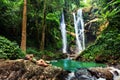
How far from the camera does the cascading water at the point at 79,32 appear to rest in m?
32.0

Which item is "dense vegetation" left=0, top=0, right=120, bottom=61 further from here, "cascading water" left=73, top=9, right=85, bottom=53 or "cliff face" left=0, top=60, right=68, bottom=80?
"cliff face" left=0, top=60, right=68, bottom=80

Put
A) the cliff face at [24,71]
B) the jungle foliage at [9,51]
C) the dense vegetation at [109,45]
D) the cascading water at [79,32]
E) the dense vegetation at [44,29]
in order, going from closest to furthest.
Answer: the cliff face at [24,71] → the jungle foliage at [9,51] → the dense vegetation at [109,45] → the dense vegetation at [44,29] → the cascading water at [79,32]

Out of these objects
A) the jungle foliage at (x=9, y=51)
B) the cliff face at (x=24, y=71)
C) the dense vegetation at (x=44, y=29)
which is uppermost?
the dense vegetation at (x=44, y=29)

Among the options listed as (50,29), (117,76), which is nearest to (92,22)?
(50,29)

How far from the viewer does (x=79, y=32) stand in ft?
112

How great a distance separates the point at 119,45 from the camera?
18859mm

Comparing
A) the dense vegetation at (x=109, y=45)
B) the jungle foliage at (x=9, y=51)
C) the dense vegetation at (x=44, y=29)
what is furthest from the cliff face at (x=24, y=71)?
the dense vegetation at (x=44, y=29)

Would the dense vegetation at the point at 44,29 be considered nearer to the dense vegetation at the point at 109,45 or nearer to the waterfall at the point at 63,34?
the dense vegetation at the point at 109,45

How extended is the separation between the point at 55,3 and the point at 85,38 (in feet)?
40.3

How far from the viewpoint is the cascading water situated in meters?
32.0

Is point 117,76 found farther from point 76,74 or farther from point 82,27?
point 82,27

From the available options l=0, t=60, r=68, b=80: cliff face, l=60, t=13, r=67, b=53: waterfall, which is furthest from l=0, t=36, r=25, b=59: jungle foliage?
l=60, t=13, r=67, b=53: waterfall

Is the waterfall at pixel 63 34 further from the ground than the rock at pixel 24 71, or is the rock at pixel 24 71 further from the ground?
the waterfall at pixel 63 34

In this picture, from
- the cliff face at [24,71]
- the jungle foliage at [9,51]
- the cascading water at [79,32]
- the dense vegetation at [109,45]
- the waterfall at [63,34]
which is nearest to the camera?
the cliff face at [24,71]
